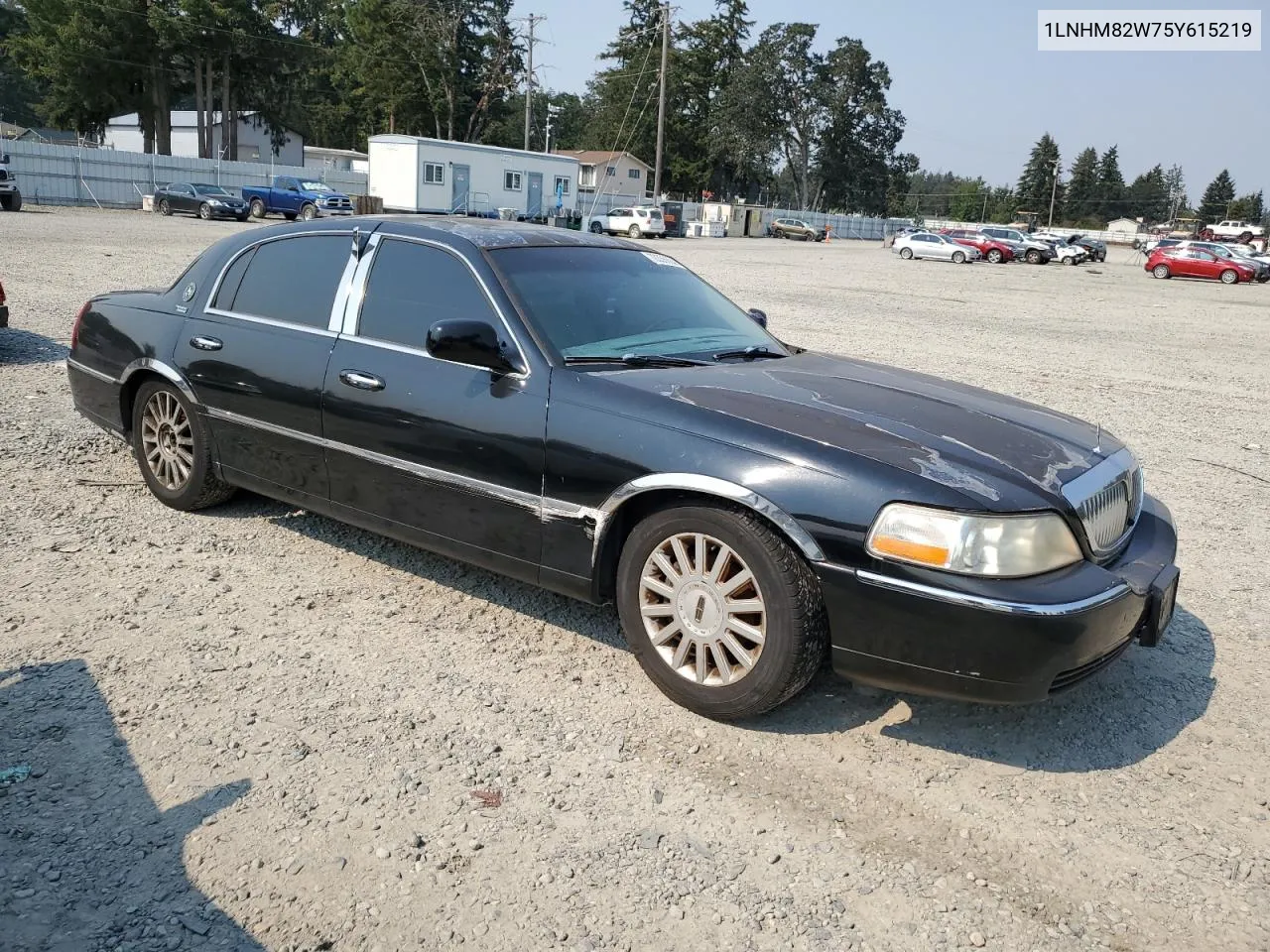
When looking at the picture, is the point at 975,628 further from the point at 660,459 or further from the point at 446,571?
the point at 446,571

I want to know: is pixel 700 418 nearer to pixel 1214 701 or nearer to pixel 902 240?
pixel 1214 701

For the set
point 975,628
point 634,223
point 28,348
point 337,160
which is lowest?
point 975,628

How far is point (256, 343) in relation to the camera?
4.67 metres

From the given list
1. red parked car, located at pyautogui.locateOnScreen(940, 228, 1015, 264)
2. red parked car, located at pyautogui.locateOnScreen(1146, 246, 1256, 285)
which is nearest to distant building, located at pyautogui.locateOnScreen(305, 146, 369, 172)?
red parked car, located at pyautogui.locateOnScreen(940, 228, 1015, 264)

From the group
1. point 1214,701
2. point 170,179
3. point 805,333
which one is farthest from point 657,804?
point 170,179

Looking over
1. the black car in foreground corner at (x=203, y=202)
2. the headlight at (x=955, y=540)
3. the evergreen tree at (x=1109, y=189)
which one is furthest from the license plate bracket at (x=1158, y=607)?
the evergreen tree at (x=1109, y=189)

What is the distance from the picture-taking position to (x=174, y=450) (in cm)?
518

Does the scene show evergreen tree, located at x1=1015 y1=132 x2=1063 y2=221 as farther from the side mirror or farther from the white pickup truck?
the side mirror

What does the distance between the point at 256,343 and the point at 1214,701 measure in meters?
4.23

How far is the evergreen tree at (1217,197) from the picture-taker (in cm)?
13050

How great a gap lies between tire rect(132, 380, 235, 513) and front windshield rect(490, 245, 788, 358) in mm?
1917

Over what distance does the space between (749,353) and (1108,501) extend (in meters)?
1.58

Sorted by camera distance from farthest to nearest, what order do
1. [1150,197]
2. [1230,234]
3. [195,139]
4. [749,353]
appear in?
[1150,197] < [1230,234] < [195,139] < [749,353]

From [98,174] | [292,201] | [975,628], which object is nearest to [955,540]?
[975,628]
